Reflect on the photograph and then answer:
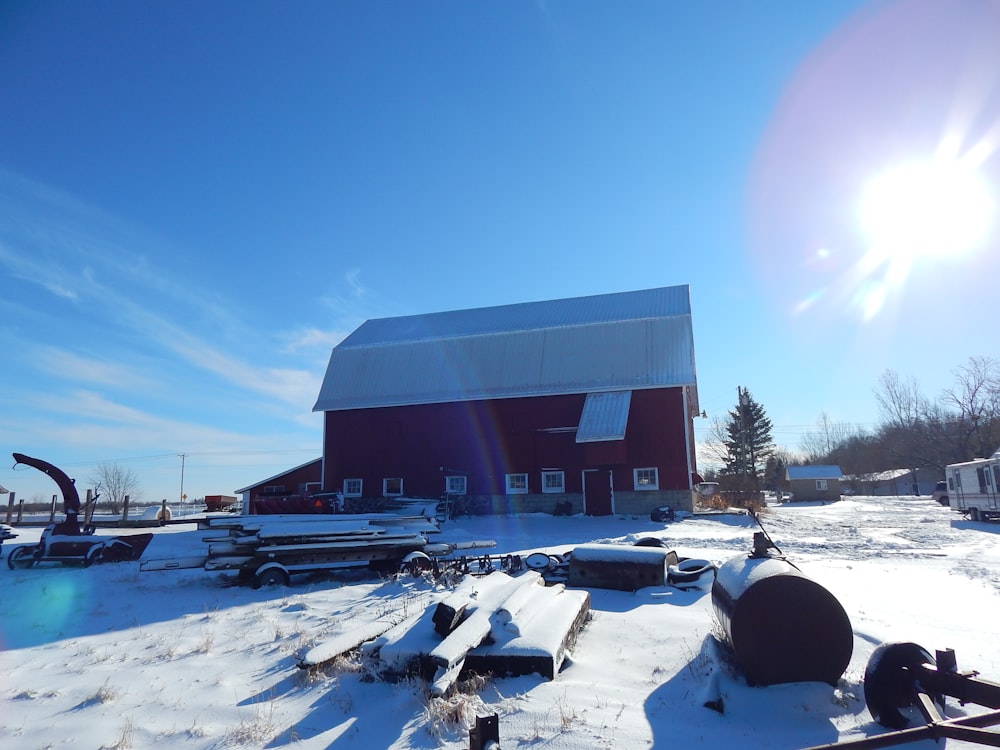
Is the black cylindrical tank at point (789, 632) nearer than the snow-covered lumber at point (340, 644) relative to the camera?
Yes

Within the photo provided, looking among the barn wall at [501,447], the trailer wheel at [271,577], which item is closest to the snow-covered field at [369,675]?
the trailer wheel at [271,577]

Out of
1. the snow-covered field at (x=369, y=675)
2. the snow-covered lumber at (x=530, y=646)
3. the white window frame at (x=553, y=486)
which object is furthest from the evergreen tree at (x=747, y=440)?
the snow-covered lumber at (x=530, y=646)

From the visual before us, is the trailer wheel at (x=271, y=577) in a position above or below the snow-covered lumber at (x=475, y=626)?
below

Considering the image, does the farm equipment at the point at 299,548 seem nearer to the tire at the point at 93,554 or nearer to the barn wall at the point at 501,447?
the tire at the point at 93,554

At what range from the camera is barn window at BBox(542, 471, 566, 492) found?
2959 cm

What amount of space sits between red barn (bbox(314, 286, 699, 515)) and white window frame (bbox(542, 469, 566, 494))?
6 cm

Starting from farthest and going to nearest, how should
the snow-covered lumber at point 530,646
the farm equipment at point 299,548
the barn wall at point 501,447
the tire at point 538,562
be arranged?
the barn wall at point 501,447, the farm equipment at point 299,548, the tire at point 538,562, the snow-covered lumber at point 530,646

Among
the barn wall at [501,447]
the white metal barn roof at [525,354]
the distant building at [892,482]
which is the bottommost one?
the distant building at [892,482]

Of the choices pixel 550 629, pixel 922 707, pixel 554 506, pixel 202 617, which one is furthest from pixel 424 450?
pixel 922 707

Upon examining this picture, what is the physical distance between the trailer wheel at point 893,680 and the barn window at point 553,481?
82.1 feet

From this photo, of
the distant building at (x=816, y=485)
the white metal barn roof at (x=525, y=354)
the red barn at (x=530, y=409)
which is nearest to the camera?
the red barn at (x=530, y=409)

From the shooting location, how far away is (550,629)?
6445 mm

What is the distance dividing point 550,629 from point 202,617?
6.01 m

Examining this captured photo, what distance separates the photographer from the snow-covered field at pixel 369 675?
4.79 metres
